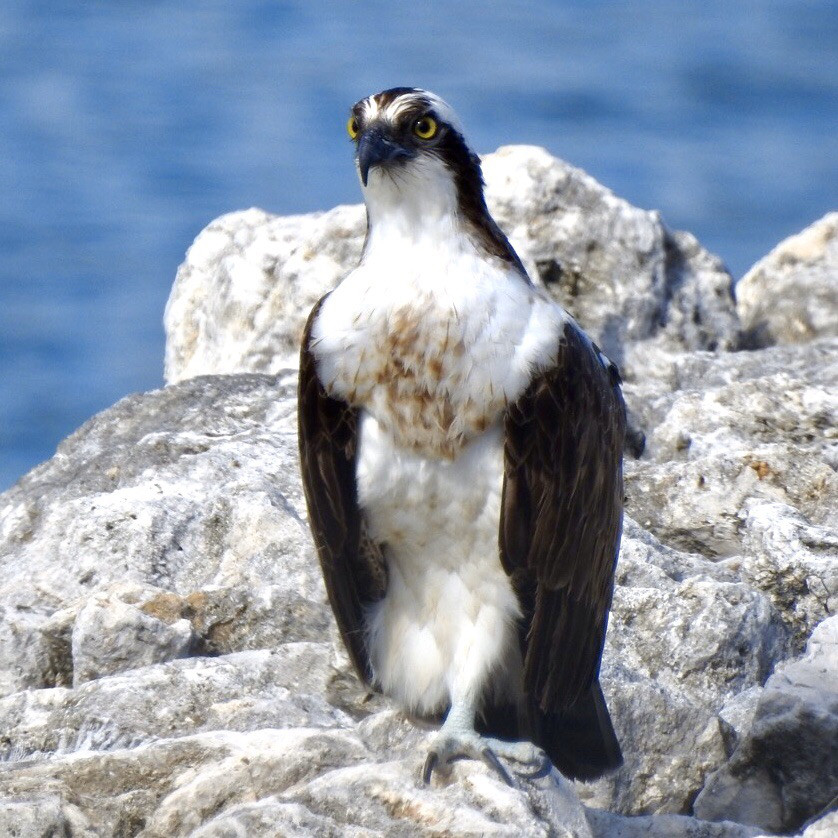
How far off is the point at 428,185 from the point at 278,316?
8.56 ft

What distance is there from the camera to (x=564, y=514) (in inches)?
191

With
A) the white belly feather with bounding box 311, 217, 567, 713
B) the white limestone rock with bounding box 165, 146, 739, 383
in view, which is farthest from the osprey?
the white limestone rock with bounding box 165, 146, 739, 383

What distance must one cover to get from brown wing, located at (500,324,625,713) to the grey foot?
0.26 m

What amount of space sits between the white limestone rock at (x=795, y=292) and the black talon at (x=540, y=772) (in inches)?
140

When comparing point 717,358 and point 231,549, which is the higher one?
point 717,358

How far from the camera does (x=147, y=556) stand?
5.84m

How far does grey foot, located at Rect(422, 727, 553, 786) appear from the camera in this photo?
14.4 feet

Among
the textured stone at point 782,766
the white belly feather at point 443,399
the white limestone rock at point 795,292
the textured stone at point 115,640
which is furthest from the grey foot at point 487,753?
the white limestone rock at point 795,292

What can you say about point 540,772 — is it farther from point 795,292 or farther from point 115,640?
point 795,292

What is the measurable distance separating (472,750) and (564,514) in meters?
0.68

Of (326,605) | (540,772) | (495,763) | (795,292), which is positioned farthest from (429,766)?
(795,292)

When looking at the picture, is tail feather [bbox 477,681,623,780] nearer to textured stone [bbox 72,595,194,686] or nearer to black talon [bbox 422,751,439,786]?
black talon [bbox 422,751,439,786]

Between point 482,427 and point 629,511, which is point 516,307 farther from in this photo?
point 629,511

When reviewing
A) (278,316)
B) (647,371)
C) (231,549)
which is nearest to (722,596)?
(231,549)
